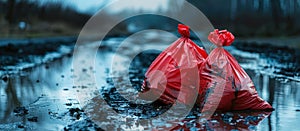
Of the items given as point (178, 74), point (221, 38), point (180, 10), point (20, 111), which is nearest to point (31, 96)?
point (20, 111)

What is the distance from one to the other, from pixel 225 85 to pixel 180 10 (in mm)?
40615

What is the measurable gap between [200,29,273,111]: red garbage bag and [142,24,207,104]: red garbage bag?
0.14 m

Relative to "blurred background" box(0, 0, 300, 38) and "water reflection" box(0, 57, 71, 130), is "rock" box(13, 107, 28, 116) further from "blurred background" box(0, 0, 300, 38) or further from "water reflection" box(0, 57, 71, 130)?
"blurred background" box(0, 0, 300, 38)

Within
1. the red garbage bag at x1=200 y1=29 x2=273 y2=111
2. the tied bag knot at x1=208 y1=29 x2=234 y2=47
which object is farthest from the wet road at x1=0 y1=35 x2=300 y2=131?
the tied bag knot at x1=208 y1=29 x2=234 y2=47

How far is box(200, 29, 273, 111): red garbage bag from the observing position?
601 cm

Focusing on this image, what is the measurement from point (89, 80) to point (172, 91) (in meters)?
3.56

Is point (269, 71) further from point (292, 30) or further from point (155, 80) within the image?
point (292, 30)

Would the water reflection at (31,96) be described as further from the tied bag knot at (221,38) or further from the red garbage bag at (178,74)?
the tied bag knot at (221,38)

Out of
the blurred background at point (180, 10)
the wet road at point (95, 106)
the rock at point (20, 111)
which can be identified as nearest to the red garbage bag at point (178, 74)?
the wet road at point (95, 106)

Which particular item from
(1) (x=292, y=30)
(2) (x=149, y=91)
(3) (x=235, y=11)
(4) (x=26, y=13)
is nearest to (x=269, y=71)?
(2) (x=149, y=91)

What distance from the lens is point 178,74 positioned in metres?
6.29

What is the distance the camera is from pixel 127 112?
6.09 metres

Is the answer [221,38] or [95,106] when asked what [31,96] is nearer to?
[95,106]

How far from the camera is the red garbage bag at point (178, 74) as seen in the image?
6.23 metres
